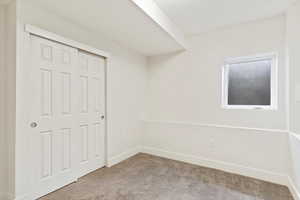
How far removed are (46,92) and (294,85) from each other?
10.4 feet

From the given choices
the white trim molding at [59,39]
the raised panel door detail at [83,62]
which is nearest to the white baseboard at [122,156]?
the raised panel door detail at [83,62]

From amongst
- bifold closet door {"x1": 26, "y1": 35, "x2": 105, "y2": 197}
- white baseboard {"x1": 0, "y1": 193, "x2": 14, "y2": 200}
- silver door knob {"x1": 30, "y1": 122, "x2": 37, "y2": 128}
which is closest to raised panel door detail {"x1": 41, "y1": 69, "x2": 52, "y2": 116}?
bifold closet door {"x1": 26, "y1": 35, "x2": 105, "y2": 197}

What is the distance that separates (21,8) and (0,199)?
217cm

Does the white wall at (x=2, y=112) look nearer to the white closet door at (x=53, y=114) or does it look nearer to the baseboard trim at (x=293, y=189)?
the white closet door at (x=53, y=114)

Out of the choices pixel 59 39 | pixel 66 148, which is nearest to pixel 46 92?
pixel 59 39

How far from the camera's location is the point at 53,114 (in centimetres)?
211

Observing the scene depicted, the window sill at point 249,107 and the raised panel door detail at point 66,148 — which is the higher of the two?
the window sill at point 249,107

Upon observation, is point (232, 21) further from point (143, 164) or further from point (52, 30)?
point (143, 164)

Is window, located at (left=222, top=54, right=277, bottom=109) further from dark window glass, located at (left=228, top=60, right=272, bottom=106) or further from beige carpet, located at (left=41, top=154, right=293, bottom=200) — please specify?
beige carpet, located at (left=41, top=154, right=293, bottom=200)

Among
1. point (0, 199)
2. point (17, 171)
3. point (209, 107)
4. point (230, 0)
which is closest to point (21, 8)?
point (17, 171)

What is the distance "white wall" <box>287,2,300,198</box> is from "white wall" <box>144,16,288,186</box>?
272 millimetres


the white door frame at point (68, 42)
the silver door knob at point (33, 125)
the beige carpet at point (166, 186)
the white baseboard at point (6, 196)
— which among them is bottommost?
the beige carpet at point (166, 186)

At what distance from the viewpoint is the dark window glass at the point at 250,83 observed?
273 cm

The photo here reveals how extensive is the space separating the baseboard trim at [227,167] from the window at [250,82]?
102 cm
